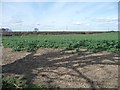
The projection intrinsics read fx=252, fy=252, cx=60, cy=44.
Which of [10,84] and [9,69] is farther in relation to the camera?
[9,69]

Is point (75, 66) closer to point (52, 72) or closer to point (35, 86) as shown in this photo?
point (52, 72)

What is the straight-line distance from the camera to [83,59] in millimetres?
8711

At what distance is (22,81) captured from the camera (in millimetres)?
6051

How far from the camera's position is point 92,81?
612cm

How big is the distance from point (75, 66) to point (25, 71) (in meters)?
1.51

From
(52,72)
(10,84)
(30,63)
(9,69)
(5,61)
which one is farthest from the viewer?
(5,61)

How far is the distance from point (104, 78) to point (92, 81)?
418 mm

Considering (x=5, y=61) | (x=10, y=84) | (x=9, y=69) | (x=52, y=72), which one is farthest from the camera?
(x=5, y=61)

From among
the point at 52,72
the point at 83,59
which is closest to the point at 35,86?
the point at 52,72

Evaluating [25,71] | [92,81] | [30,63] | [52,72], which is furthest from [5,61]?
[92,81]

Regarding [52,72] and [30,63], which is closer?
[52,72]

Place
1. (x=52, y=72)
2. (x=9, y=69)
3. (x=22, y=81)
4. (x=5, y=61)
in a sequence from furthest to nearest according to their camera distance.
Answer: (x=5, y=61)
(x=9, y=69)
(x=52, y=72)
(x=22, y=81)

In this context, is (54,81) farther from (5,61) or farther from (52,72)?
(5,61)

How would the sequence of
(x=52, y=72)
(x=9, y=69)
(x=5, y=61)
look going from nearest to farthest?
1. (x=52, y=72)
2. (x=9, y=69)
3. (x=5, y=61)
